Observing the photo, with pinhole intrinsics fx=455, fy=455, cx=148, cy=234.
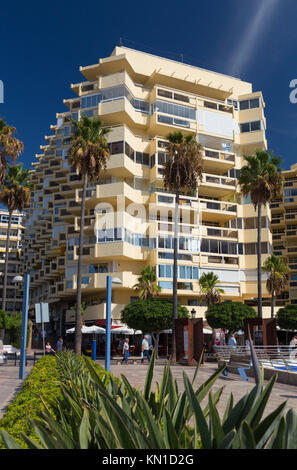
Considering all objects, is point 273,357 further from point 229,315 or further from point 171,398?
point 171,398

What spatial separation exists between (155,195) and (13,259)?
56.9 m

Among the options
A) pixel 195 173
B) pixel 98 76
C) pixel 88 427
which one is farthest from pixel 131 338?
pixel 88 427

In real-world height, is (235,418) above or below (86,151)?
below

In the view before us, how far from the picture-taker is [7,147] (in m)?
36.4

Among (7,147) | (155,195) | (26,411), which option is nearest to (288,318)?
(155,195)

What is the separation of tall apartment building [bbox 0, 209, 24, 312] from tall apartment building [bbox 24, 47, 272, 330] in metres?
32.2

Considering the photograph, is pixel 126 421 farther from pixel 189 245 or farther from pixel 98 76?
pixel 98 76

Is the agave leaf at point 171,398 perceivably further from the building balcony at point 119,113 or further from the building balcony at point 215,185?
the building balcony at point 215,185

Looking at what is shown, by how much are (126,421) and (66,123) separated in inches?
2545

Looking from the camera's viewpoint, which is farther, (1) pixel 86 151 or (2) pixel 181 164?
(1) pixel 86 151

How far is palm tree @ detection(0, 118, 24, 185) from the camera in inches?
1437

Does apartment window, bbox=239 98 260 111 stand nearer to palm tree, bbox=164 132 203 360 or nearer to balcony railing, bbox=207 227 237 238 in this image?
balcony railing, bbox=207 227 237 238

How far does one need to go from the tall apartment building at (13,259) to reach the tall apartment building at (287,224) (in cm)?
5018

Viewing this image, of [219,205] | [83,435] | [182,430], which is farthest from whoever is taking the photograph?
[219,205]
